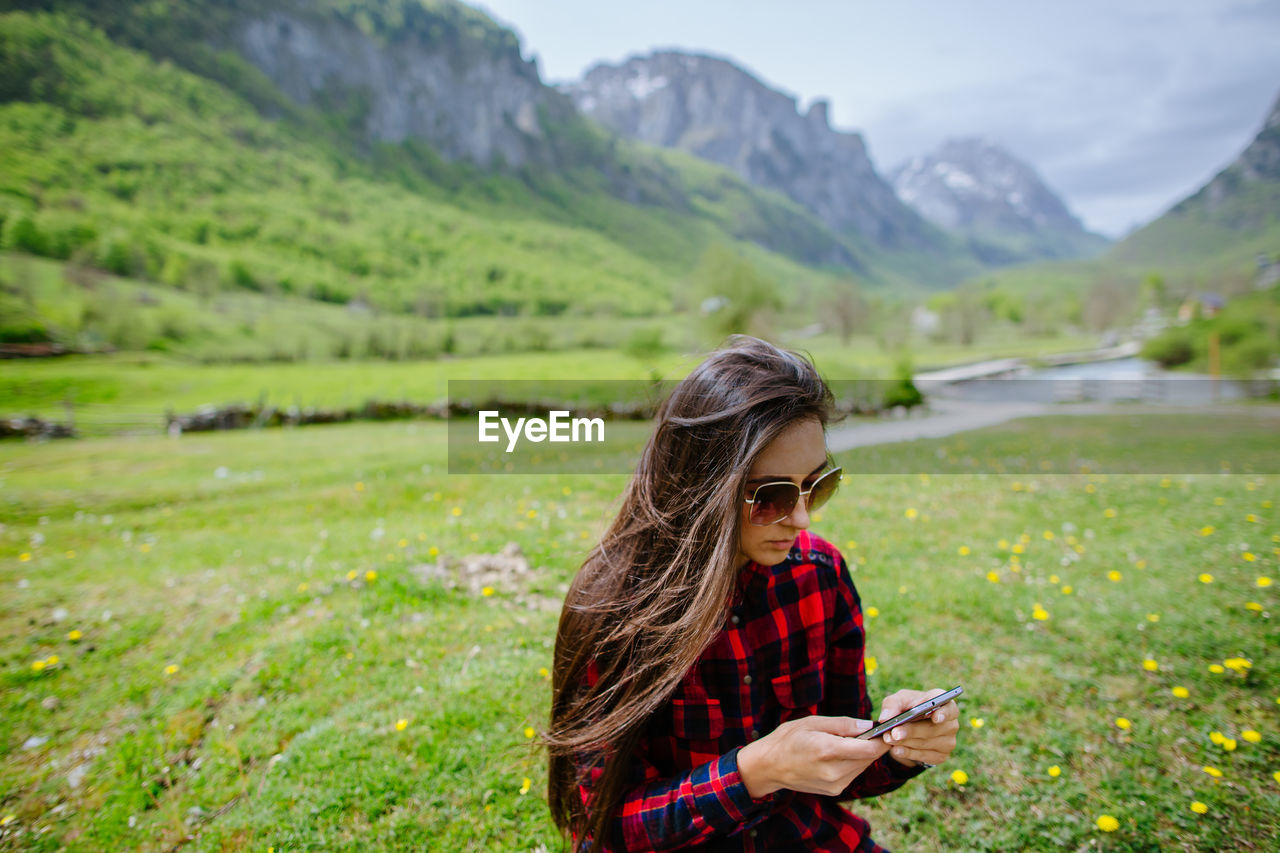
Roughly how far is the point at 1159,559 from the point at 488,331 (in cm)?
8000

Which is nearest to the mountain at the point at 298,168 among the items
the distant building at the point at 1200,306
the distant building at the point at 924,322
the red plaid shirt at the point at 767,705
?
the distant building at the point at 924,322

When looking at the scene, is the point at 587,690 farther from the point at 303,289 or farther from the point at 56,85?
the point at 56,85

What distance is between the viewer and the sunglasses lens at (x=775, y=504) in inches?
78.4

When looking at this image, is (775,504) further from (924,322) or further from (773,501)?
(924,322)

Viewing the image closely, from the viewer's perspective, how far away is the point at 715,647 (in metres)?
2.10

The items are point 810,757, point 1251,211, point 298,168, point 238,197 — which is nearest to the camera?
point 810,757

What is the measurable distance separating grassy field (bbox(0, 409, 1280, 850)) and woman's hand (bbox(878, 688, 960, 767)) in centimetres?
213

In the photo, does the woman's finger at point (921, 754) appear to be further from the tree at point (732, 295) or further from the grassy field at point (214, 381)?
the tree at point (732, 295)

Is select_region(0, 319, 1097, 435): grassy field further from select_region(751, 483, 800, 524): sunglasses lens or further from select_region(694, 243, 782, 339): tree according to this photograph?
select_region(751, 483, 800, 524): sunglasses lens

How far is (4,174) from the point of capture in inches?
3472

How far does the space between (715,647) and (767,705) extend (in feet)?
1.34

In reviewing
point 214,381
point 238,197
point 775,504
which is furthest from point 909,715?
point 238,197

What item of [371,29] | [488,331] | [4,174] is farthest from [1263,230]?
[4,174]

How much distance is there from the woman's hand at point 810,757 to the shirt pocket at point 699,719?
0.28 meters
